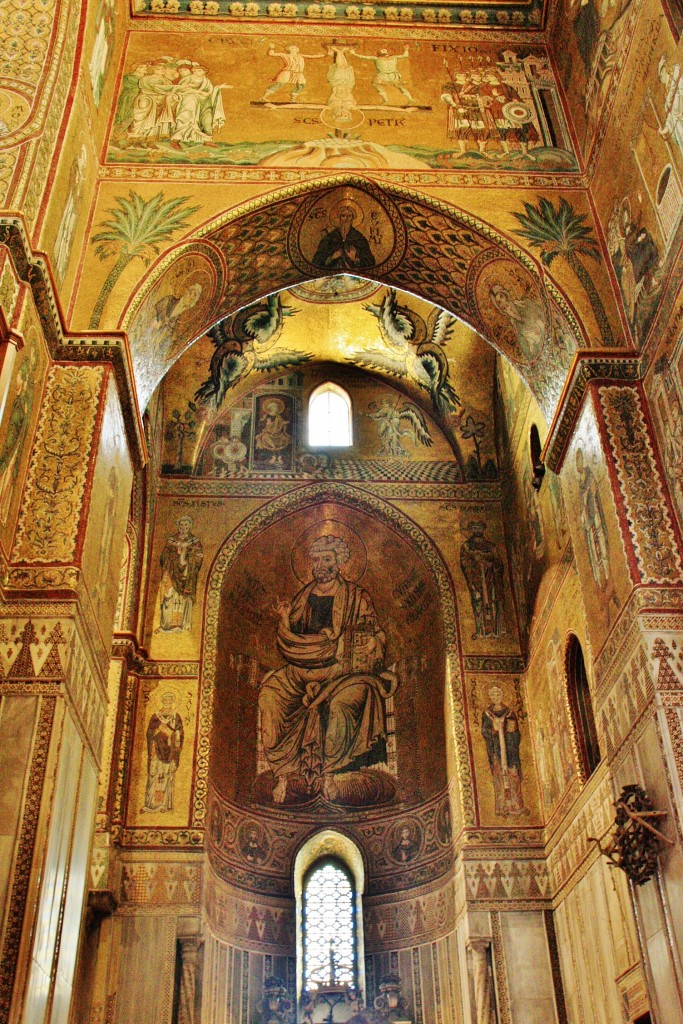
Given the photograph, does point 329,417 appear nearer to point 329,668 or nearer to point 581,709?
point 329,668

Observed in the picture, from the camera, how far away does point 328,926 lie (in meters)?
15.1

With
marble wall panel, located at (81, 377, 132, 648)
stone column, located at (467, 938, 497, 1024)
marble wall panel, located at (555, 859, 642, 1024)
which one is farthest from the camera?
stone column, located at (467, 938, 497, 1024)

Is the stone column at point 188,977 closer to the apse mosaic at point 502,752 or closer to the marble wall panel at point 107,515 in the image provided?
the apse mosaic at point 502,752

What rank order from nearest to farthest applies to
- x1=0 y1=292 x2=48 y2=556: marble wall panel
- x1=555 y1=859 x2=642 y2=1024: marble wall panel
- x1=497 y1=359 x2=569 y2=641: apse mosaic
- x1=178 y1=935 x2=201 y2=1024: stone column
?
x1=0 y1=292 x2=48 y2=556: marble wall panel < x1=555 y1=859 x2=642 y2=1024: marble wall panel < x1=178 y1=935 x2=201 y2=1024: stone column < x1=497 y1=359 x2=569 y2=641: apse mosaic

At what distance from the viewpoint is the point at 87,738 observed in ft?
29.2

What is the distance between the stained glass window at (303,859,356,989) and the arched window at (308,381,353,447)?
267 inches

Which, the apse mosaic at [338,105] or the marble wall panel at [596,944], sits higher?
the apse mosaic at [338,105]

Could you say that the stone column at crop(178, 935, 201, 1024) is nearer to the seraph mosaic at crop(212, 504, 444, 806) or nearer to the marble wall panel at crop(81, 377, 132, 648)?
the seraph mosaic at crop(212, 504, 444, 806)

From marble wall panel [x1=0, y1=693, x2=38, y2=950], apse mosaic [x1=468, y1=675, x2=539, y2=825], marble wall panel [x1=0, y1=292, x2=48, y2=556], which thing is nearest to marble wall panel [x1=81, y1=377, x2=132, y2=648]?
marble wall panel [x1=0, y1=292, x2=48, y2=556]

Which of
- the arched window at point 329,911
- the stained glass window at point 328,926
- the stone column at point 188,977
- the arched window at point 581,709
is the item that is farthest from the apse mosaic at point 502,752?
the stone column at point 188,977

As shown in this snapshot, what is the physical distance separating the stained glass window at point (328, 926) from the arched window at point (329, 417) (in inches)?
267

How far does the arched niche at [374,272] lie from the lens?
1100cm

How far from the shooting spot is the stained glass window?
14.7 m

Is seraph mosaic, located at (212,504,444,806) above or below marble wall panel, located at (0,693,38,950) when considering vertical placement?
above
